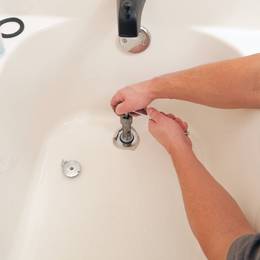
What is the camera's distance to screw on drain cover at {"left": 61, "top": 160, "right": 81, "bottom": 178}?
103cm

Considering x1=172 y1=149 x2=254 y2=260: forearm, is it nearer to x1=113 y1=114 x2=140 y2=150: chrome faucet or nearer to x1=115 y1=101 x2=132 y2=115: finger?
x1=115 y1=101 x2=132 y2=115: finger

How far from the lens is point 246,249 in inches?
19.6

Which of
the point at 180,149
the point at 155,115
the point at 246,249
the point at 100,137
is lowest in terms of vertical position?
the point at 246,249

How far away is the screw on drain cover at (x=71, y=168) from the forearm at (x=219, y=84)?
34cm

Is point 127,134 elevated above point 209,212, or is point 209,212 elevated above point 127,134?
point 127,134

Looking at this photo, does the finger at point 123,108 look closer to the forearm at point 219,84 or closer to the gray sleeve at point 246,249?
the forearm at point 219,84

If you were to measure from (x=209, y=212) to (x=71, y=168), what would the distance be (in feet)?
1.59

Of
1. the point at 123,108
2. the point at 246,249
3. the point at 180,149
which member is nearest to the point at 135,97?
the point at 123,108

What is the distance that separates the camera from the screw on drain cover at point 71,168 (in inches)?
40.4

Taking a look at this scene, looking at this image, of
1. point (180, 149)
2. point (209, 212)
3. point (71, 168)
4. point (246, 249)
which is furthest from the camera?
point (71, 168)

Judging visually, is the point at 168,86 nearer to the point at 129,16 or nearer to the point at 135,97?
the point at 135,97

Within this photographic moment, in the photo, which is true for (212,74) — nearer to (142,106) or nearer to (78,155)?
(142,106)

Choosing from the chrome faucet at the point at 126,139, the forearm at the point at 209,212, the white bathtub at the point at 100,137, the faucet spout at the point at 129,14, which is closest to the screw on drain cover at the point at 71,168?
the white bathtub at the point at 100,137

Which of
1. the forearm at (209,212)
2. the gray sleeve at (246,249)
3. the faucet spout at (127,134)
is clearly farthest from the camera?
the faucet spout at (127,134)
